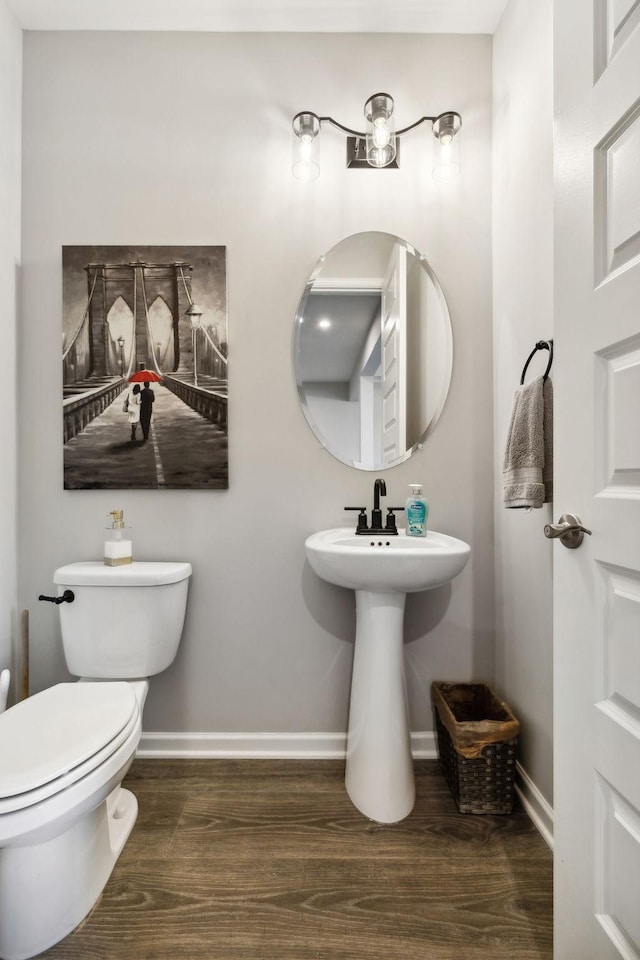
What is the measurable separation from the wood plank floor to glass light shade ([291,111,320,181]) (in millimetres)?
2075

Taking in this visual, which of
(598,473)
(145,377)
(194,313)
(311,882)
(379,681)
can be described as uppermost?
(194,313)

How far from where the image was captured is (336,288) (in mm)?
1791

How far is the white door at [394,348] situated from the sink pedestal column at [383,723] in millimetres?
557

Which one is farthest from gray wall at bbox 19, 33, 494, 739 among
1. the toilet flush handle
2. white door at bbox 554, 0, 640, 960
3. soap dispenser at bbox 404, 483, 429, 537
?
white door at bbox 554, 0, 640, 960

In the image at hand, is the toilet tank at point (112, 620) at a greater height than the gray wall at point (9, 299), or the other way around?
the gray wall at point (9, 299)

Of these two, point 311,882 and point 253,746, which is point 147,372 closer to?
point 253,746

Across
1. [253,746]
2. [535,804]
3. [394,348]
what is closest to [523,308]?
[394,348]

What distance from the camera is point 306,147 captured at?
1.71 metres

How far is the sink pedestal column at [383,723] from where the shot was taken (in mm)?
1496

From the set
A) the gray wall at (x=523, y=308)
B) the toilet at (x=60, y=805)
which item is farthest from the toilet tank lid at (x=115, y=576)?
the gray wall at (x=523, y=308)

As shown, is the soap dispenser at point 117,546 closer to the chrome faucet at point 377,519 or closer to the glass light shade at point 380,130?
the chrome faucet at point 377,519

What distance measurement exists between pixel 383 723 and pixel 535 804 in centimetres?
49

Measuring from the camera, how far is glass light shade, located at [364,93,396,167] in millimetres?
1635

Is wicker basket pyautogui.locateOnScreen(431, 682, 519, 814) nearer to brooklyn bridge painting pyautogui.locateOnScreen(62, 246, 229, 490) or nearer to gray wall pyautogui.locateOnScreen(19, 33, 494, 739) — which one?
gray wall pyautogui.locateOnScreen(19, 33, 494, 739)
